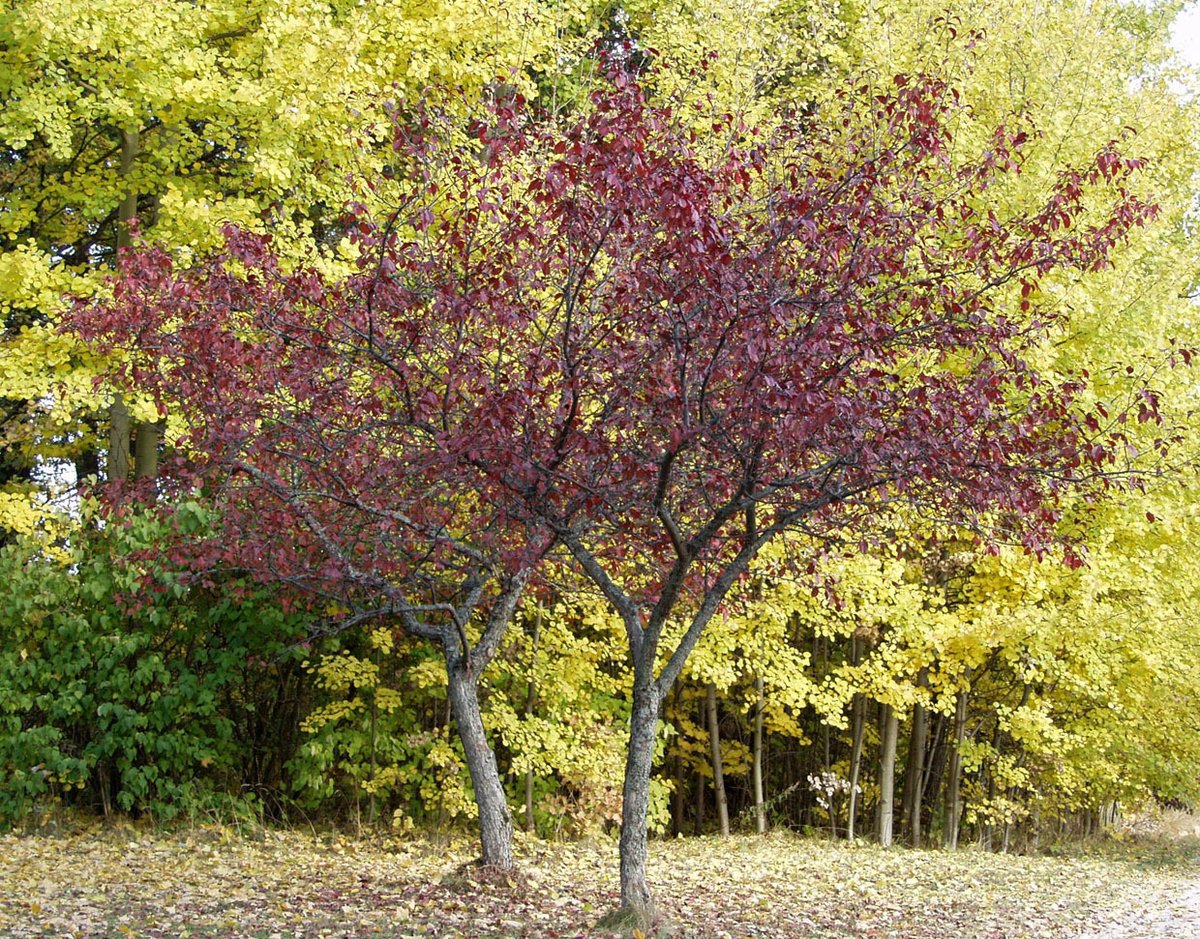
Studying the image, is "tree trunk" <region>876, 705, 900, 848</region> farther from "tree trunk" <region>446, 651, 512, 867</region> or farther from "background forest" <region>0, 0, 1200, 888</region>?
"tree trunk" <region>446, 651, 512, 867</region>

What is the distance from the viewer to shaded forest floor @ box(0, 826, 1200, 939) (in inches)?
260

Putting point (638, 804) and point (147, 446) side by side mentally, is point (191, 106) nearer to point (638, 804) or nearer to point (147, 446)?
point (147, 446)

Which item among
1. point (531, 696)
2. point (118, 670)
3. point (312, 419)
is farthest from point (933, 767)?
point (312, 419)

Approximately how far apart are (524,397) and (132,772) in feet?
22.6

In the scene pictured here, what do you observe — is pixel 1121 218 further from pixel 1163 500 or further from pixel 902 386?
pixel 1163 500

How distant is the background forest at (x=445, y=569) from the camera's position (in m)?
10.3

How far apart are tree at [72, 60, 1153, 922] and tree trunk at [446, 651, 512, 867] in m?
1.19

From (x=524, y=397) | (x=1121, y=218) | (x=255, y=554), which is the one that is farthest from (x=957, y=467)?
(x=255, y=554)

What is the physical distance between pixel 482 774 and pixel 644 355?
3.77 m

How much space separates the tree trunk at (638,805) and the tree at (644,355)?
0.06 feet

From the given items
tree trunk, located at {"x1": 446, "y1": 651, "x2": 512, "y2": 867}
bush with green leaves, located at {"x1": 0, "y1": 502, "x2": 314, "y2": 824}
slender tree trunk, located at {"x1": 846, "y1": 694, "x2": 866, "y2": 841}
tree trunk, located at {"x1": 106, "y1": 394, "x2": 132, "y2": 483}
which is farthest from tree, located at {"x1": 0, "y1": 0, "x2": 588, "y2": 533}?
slender tree trunk, located at {"x1": 846, "y1": 694, "x2": 866, "y2": 841}

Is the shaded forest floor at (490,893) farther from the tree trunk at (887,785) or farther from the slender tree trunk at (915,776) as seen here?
the slender tree trunk at (915,776)

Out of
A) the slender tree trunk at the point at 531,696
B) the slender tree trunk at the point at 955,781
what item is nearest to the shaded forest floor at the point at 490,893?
the slender tree trunk at the point at 531,696

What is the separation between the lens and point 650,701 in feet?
22.4
